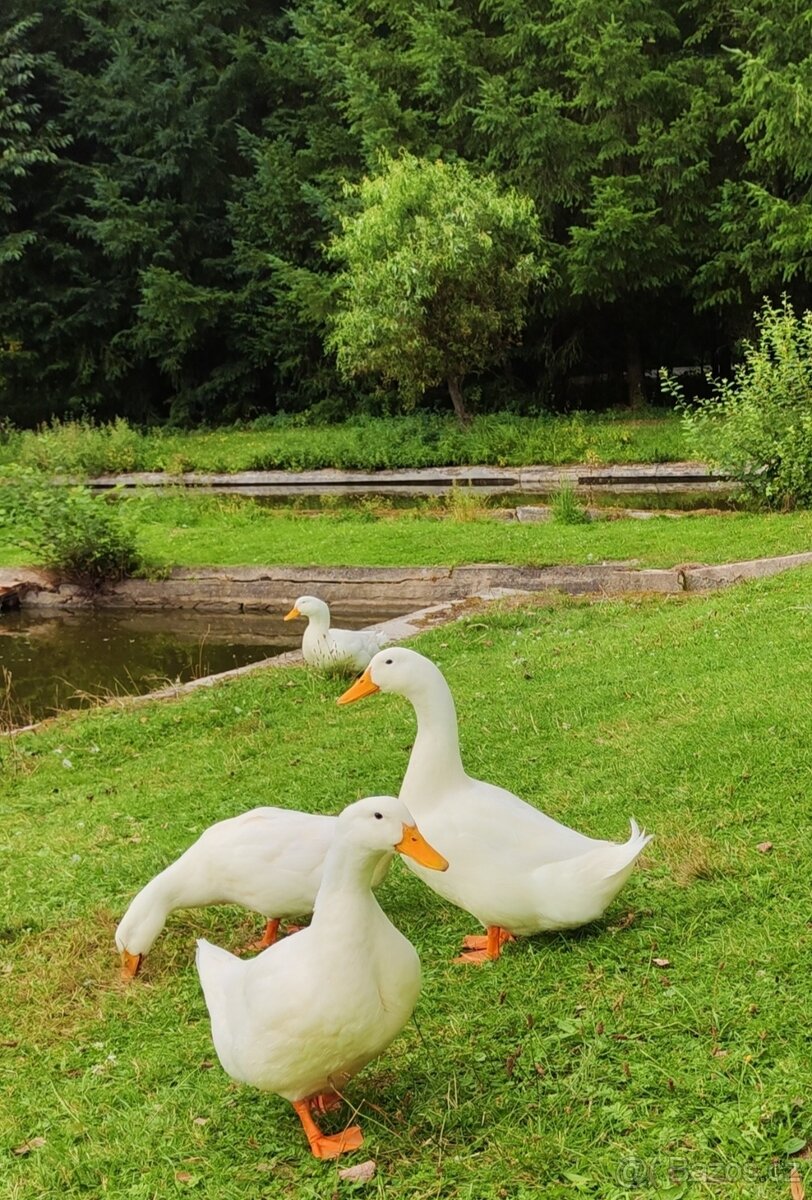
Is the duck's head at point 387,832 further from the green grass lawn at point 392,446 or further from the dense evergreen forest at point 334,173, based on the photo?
the dense evergreen forest at point 334,173

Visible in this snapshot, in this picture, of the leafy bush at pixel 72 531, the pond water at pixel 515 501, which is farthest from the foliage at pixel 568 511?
the leafy bush at pixel 72 531

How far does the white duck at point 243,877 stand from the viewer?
144 inches

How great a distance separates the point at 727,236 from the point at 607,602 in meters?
17.8

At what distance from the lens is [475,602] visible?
32.7 feet

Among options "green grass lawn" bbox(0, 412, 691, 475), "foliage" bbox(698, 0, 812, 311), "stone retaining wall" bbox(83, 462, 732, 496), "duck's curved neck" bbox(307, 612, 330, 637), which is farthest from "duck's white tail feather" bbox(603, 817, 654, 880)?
"foliage" bbox(698, 0, 812, 311)

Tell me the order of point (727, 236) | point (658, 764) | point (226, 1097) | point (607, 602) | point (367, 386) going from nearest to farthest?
1. point (226, 1097)
2. point (658, 764)
3. point (607, 602)
4. point (727, 236)
5. point (367, 386)

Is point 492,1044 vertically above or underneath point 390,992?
underneath

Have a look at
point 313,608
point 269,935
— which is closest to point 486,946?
point 269,935

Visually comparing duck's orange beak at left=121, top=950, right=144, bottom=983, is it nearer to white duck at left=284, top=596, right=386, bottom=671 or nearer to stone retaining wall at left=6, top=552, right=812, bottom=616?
white duck at left=284, top=596, right=386, bottom=671

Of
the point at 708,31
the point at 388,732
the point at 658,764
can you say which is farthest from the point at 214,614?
the point at 708,31

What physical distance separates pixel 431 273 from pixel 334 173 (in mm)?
9784

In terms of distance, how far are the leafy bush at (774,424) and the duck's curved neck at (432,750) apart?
9.15m

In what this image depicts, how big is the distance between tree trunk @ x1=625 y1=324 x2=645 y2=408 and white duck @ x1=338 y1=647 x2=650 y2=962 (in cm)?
2428

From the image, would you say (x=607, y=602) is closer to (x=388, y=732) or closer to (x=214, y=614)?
(x=388, y=732)
